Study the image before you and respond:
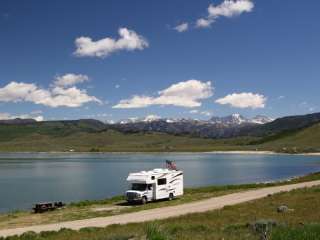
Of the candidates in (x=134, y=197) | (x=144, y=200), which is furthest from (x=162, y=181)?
(x=134, y=197)

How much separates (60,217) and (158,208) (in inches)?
394

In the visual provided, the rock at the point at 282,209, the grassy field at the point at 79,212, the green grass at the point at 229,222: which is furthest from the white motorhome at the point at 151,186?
the rock at the point at 282,209

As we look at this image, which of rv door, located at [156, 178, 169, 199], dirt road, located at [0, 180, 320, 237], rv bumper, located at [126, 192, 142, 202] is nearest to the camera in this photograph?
dirt road, located at [0, 180, 320, 237]

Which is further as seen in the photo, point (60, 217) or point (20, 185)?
point (20, 185)

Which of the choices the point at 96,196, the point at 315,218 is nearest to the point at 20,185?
the point at 96,196

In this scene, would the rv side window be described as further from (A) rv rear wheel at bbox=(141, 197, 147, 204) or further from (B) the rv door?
(A) rv rear wheel at bbox=(141, 197, 147, 204)

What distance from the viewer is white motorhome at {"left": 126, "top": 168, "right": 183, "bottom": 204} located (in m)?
55.8

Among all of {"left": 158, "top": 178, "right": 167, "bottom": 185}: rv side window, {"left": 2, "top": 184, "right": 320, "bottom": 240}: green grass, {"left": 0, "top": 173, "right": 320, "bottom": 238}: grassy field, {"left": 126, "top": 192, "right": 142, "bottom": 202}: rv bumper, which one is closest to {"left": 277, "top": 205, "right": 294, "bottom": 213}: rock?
{"left": 2, "top": 184, "right": 320, "bottom": 240}: green grass

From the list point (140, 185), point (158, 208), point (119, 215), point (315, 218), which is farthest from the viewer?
point (140, 185)

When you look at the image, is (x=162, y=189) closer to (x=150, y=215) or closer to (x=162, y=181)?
(x=162, y=181)

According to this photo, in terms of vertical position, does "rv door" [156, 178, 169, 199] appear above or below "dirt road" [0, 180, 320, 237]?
above

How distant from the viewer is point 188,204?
5275cm

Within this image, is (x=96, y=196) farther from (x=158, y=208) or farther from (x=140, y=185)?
(x=158, y=208)

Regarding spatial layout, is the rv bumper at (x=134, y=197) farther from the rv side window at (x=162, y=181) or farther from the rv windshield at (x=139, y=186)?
the rv side window at (x=162, y=181)
